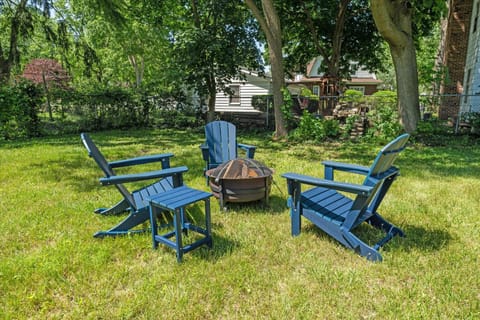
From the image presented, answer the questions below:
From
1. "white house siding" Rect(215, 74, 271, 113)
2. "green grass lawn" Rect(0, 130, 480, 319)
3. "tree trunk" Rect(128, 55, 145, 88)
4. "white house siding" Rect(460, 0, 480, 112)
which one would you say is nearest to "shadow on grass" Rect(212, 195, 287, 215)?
"green grass lawn" Rect(0, 130, 480, 319)

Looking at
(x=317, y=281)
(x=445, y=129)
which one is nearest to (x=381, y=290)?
(x=317, y=281)

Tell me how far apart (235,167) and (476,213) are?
2.63 m

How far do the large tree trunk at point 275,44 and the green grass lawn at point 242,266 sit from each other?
190 inches

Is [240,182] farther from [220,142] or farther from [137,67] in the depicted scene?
[137,67]

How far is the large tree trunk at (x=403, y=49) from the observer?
6.71 metres

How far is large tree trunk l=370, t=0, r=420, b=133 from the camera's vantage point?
6.71 m

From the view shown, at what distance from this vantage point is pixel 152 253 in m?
2.47

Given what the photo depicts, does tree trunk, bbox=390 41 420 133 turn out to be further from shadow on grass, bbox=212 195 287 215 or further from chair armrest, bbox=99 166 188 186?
chair armrest, bbox=99 166 188 186

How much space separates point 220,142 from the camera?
4.52m

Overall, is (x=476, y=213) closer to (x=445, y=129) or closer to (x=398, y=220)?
(x=398, y=220)

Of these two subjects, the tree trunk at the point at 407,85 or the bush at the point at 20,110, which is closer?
the tree trunk at the point at 407,85

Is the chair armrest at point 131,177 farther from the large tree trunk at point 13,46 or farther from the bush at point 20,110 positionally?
the large tree trunk at point 13,46

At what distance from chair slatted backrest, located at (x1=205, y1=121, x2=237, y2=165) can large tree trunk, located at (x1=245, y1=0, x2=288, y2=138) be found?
4.14 meters

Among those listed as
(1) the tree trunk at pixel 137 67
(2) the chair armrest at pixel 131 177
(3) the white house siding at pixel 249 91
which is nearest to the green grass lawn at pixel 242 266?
(2) the chair armrest at pixel 131 177
